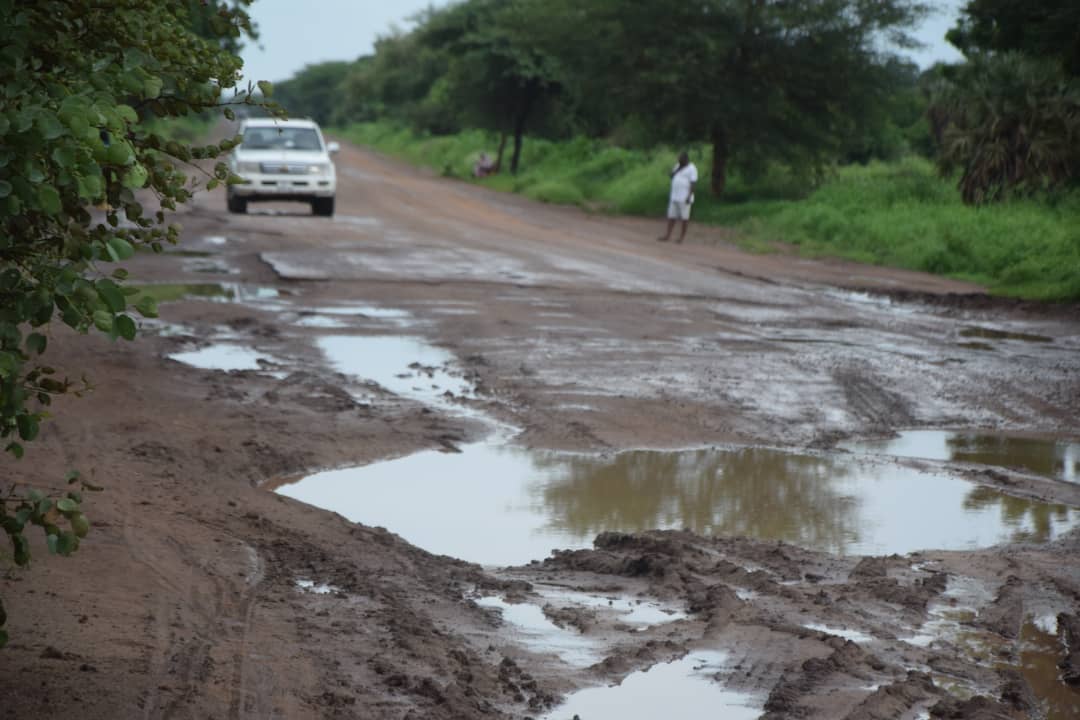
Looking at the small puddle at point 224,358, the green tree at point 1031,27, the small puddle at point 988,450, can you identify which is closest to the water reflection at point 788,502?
the small puddle at point 988,450

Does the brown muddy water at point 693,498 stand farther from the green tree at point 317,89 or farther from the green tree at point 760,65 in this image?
the green tree at point 317,89

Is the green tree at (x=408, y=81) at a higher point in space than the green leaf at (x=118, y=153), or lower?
higher

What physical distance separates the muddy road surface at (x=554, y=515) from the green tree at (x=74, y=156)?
132cm

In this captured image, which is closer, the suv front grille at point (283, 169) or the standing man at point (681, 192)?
the standing man at point (681, 192)

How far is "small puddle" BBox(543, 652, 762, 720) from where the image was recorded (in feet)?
13.6

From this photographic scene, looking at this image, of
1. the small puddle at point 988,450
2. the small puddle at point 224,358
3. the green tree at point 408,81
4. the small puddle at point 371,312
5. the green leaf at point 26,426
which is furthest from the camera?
the green tree at point 408,81

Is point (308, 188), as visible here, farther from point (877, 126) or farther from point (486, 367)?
point (486, 367)

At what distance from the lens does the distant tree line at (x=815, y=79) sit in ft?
69.4

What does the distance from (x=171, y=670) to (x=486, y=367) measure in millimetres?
5912

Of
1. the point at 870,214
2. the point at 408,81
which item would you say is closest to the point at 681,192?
the point at 870,214

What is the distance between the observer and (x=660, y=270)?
1697cm

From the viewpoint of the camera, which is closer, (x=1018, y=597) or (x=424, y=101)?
(x=1018, y=597)

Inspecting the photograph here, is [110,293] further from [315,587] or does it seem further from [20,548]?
[315,587]

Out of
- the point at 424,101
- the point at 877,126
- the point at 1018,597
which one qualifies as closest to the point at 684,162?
the point at 877,126
